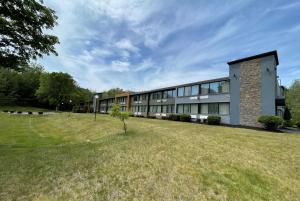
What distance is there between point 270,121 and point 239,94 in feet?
18.0

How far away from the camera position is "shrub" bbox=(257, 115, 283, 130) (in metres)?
20.6

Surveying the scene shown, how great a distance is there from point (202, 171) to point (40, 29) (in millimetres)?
11651

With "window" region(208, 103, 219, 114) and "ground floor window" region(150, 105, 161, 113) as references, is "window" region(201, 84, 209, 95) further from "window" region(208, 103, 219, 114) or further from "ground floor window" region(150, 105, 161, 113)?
"ground floor window" region(150, 105, 161, 113)

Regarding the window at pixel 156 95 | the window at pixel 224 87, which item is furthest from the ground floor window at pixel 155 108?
the window at pixel 224 87

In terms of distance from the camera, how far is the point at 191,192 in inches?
263

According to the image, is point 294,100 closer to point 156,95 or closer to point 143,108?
point 156,95

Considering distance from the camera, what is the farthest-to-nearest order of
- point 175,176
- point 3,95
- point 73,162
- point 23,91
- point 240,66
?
1. point 23,91
2. point 3,95
3. point 240,66
4. point 73,162
5. point 175,176

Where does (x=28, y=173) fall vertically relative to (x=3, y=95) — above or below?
below

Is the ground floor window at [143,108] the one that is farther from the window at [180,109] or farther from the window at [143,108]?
the window at [180,109]

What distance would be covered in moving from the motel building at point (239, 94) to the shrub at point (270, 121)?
4.86ft

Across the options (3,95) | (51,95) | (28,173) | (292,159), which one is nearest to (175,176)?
(28,173)

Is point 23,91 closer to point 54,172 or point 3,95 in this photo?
point 3,95

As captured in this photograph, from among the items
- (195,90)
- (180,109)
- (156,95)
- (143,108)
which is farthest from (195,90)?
(143,108)

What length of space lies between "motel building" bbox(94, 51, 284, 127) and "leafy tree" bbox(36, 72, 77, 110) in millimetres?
48292
